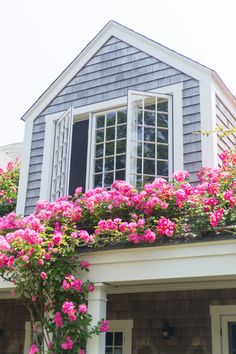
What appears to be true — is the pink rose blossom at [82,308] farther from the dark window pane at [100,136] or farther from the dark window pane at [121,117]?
the dark window pane at [121,117]

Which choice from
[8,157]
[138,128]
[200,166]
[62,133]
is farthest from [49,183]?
[8,157]

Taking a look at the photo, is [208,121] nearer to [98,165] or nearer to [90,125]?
[98,165]

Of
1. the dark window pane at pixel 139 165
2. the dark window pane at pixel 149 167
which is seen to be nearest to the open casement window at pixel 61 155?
the dark window pane at pixel 139 165

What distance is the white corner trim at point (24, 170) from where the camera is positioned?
8.30 meters

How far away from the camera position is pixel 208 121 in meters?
7.00

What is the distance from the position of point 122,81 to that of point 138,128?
3.47 ft

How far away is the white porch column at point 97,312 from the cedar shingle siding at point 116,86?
8.12ft

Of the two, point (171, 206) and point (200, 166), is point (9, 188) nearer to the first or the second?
point (200, 166)

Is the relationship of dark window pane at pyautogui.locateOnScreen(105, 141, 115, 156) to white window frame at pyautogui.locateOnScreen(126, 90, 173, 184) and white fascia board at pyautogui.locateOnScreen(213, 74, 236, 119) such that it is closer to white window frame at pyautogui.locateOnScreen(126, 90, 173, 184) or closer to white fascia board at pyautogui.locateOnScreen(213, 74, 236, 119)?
white window frame at pyautogui.locateOnScreen(126, 90, 173, 184)

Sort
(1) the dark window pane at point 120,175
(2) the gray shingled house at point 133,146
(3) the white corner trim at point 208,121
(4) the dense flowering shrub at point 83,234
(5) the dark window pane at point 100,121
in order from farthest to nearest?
(5) the dark window pane at point 100,121 < (1) the dark window pane at point 120,175 < (3) the white corner trim at point 208,121 < (2) the gray shingled house at point 133,146 < (4) the dense flowering shrub at point 83,234

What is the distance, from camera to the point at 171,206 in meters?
5.25

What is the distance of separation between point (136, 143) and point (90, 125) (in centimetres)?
109

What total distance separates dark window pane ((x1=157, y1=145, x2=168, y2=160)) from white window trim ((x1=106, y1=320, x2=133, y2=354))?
2530 mm

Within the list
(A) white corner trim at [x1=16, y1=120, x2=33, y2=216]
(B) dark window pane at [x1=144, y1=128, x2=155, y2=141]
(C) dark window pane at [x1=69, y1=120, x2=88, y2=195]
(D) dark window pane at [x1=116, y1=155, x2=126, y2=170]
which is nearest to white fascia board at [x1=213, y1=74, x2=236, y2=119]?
(B) dark window pane at [x1=144, y1=128, x2=155, y2=141]
